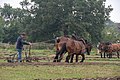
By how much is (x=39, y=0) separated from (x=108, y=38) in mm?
27177

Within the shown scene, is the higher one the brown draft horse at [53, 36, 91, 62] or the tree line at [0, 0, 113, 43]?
the tree line at [0, 0, 113, 43]

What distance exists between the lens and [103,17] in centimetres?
7925

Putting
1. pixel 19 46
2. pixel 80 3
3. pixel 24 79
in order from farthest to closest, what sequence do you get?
1. pixel 80 3
2. pixel 19 46
3. pixel 24 79

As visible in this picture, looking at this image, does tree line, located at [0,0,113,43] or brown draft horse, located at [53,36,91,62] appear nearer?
brown draft horse, located at [53,36,91,62]

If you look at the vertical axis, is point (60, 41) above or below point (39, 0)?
below

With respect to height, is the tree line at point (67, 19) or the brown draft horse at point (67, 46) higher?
the tree line at point (67, 19)

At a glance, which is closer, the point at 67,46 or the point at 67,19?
the point at 67,46

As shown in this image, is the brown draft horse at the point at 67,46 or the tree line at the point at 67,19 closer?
the brown draft horse at the point at 67,46

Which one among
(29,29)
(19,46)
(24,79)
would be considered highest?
(29,29)

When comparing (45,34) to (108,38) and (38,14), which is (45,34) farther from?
(108,38)

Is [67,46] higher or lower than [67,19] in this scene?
lower

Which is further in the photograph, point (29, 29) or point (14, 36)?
point (14, 36)

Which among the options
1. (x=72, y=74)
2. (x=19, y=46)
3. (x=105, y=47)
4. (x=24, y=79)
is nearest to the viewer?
(x=24, y=79)

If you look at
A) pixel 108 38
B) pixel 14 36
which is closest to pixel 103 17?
pixel 108 38
